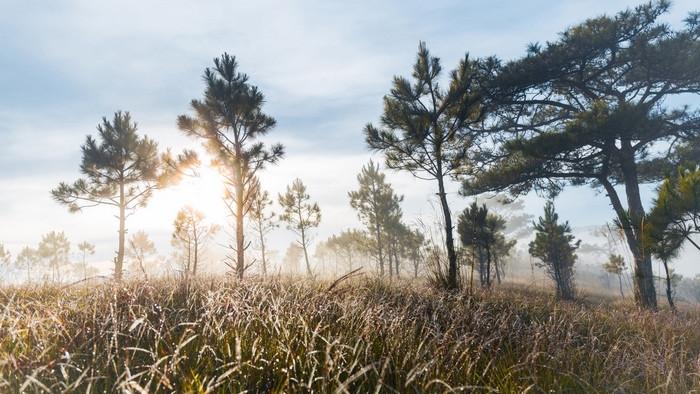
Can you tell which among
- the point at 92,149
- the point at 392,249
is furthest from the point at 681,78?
the point at 92,149

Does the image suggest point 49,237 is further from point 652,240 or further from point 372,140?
point 652,240

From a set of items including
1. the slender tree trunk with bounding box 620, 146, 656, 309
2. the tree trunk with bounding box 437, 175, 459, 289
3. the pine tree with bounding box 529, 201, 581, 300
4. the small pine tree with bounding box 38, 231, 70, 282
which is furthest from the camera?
the small pine tree with bounding box 38, 231, 70, 282

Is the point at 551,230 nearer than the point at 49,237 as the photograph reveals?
Yes

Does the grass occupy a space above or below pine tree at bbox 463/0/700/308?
below

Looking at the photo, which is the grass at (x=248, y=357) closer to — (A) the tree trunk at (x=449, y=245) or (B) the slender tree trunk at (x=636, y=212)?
(A) the tree trunk at (x=449, y=245)

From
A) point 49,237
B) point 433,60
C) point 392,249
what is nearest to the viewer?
point 433,60

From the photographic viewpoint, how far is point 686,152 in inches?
565

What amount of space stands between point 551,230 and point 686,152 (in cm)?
672

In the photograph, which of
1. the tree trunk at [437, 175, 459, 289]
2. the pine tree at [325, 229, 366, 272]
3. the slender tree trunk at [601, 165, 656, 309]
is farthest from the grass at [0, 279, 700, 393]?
the pine tree at [325, 229, 366, 272]

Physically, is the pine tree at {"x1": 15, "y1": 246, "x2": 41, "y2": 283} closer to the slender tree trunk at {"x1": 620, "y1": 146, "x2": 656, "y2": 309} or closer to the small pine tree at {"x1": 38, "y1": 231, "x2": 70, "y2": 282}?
the small pine tree at {"x1": 38, "y1": 231, "x2": 70, "y2": 282}

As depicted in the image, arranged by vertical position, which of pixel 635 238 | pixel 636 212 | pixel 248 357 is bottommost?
pixel 248 357

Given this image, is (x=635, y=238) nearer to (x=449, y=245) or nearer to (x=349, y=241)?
(x=449, y=245)

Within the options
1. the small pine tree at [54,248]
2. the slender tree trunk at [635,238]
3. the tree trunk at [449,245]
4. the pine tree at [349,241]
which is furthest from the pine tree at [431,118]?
the small pine tree at [54,248]

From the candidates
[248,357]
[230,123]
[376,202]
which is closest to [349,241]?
[376,202]
